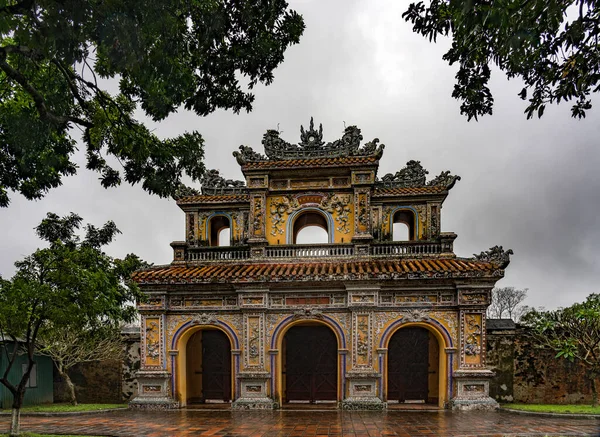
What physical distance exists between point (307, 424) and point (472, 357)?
580cm

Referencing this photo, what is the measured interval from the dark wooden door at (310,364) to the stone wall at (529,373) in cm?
565

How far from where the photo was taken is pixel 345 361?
1395 cm

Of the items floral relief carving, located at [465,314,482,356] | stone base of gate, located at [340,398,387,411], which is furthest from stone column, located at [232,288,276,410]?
floral relief carving, located at [465,314,482,356]

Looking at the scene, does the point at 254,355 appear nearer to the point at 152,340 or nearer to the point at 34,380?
the point at 152,340

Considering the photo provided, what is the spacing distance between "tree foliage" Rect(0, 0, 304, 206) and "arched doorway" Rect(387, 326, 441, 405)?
1005 centimetres

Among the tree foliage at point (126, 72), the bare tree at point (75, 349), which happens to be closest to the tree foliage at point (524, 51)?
the tree foliage at point (126, 72)

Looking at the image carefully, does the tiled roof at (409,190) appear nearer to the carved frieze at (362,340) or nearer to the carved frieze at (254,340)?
the carved frieze at (362,340)

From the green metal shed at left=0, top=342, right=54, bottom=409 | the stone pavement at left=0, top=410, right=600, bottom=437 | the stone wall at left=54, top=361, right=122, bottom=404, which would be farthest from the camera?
the stone wall at left=54, top=361, right=122, bottom=404

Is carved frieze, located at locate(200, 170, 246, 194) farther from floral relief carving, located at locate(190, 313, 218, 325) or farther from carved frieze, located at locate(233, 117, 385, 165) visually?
floral relief carving, located at locate(190, 313, 218, 325)

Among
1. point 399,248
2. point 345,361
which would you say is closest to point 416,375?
point 345,361

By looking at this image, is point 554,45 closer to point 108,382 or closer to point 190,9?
point 190,9

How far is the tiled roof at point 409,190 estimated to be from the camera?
15742mm

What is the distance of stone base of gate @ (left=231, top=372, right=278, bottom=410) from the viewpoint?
45.1 ft

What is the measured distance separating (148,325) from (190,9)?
1091 centimetres
